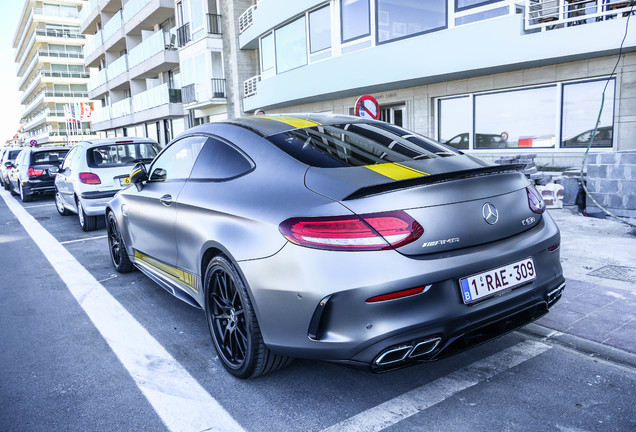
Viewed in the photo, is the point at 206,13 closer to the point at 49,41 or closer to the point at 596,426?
the point at 596,426

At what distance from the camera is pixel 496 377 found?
9.77 ft

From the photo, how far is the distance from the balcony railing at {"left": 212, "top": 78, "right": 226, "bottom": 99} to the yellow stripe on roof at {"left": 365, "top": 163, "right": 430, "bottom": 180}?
2437 cm

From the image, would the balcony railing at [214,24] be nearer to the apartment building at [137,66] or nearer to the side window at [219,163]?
the apartment building at [137,66]

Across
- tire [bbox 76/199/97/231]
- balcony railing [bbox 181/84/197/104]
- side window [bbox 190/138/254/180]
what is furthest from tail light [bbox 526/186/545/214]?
balcony railing [bbox 181/84/197/104]

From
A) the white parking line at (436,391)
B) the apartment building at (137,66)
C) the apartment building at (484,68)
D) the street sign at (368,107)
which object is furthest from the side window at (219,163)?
the apartment building at (137,66)

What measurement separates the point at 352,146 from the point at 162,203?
1753 millimetres

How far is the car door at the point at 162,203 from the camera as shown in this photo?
382cm

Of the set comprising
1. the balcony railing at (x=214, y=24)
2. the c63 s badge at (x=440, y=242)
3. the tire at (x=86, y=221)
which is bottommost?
the tire at (x=86, y=221)

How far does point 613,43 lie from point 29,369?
1152cm

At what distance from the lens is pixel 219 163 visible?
11.2 ft

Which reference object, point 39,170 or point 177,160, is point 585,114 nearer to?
point 177,160

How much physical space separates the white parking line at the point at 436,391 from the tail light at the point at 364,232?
94 centimetres

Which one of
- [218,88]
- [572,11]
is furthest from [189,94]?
[572,11]

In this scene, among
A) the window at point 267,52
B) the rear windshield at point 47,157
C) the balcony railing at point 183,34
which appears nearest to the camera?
the rear windshield at point 47,157
